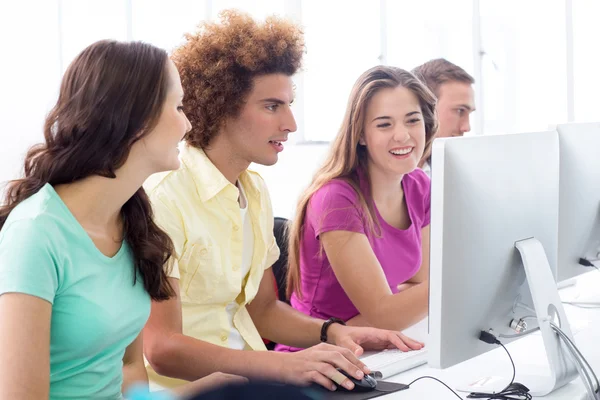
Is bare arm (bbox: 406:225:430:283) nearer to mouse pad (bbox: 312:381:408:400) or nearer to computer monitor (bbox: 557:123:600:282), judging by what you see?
computer monitor (bbox: 557:123:600:282)

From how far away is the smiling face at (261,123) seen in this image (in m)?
1.84

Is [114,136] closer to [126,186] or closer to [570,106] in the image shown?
[126,186]

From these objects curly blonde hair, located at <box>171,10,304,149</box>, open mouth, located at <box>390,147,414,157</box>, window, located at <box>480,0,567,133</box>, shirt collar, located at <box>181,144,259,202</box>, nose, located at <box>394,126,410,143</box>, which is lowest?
shirt collar, located at <box>181,144,259,202</box>

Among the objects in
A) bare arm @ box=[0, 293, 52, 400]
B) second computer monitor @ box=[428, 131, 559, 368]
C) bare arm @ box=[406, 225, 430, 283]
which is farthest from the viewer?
bare arm @ box=[406, 225, 430, 283]

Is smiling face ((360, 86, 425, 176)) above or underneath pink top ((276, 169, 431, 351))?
above

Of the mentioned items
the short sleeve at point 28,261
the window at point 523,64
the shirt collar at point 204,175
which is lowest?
the short sleeve at point 28,261

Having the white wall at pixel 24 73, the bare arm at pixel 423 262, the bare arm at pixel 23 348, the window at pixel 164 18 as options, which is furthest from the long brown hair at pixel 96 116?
the window at pixel 164 18

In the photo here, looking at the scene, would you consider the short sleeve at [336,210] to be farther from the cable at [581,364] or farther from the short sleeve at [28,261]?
the short sleeve at [28,261]

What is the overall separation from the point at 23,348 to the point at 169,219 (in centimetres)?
57

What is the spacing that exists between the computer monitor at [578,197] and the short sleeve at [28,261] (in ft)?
3.69

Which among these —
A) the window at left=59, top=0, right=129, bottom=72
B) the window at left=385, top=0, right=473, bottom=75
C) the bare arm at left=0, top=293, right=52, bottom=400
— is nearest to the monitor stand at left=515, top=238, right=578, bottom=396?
the bare arm at left=0, top=293, right=52, bottom=400

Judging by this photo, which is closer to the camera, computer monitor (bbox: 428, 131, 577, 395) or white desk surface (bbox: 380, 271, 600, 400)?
computer monitor (bbox: 428, 131, 577, 395)

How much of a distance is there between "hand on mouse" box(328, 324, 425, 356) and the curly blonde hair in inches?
23.3

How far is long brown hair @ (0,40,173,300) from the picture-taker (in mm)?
1289
